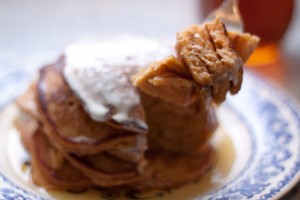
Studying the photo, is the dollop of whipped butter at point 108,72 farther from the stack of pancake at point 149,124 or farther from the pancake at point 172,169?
the pancake at point 172,169

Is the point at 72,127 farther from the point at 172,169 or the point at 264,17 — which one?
the point at 264,17

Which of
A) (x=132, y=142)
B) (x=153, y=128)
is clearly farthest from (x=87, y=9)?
(x=132, y=142)

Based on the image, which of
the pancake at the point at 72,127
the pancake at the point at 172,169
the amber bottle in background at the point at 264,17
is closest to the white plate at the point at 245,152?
the pancake at the point at 172,169

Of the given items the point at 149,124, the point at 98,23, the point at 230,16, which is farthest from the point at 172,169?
the point at 98,23

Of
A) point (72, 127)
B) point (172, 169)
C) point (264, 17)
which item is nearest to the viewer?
point (72, 127)

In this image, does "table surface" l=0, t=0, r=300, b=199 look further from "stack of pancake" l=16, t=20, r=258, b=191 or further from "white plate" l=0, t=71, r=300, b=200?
"stack of pancake" l=16, t=20, r=258, b=191
